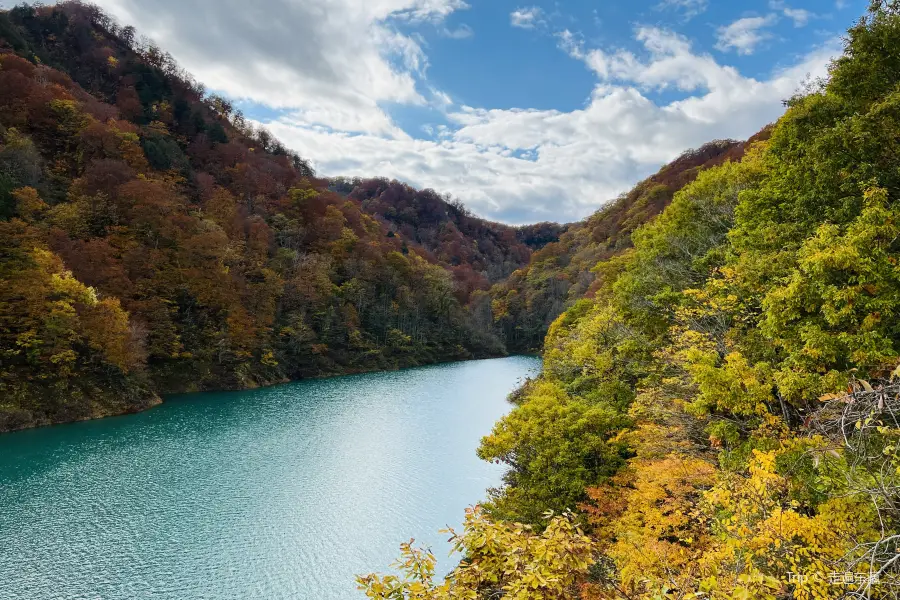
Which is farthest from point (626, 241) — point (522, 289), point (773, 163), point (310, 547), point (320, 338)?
point (310, 547)

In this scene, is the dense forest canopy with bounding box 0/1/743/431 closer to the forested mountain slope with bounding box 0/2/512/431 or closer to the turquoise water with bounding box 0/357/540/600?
the forested mountain slope with bounding box 0/2/512/431

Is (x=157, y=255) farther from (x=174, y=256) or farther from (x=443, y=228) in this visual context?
(x=443, y=228)

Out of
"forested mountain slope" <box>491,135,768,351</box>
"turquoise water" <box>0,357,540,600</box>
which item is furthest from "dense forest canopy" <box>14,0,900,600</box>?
"turquoise water" <box>0,357,540,600</box>

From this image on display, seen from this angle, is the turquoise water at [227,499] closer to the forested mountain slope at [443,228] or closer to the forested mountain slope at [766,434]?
the forested mountain slope at [766,434]

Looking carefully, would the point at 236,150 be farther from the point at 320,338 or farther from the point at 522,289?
the point at 522,289

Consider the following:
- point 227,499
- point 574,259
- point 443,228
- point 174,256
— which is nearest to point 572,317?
point 227,499

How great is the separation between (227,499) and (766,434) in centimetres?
1754

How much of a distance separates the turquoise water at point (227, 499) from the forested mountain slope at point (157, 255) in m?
5.65

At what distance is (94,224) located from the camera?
125ft

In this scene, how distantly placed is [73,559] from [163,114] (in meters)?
66.5

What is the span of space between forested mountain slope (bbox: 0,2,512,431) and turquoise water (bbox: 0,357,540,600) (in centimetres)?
565

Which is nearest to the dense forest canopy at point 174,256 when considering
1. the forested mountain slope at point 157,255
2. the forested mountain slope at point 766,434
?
the forested mountain slope at point 157,255

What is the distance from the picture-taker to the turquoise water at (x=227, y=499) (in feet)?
40.4

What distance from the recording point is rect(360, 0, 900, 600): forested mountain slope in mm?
4625
